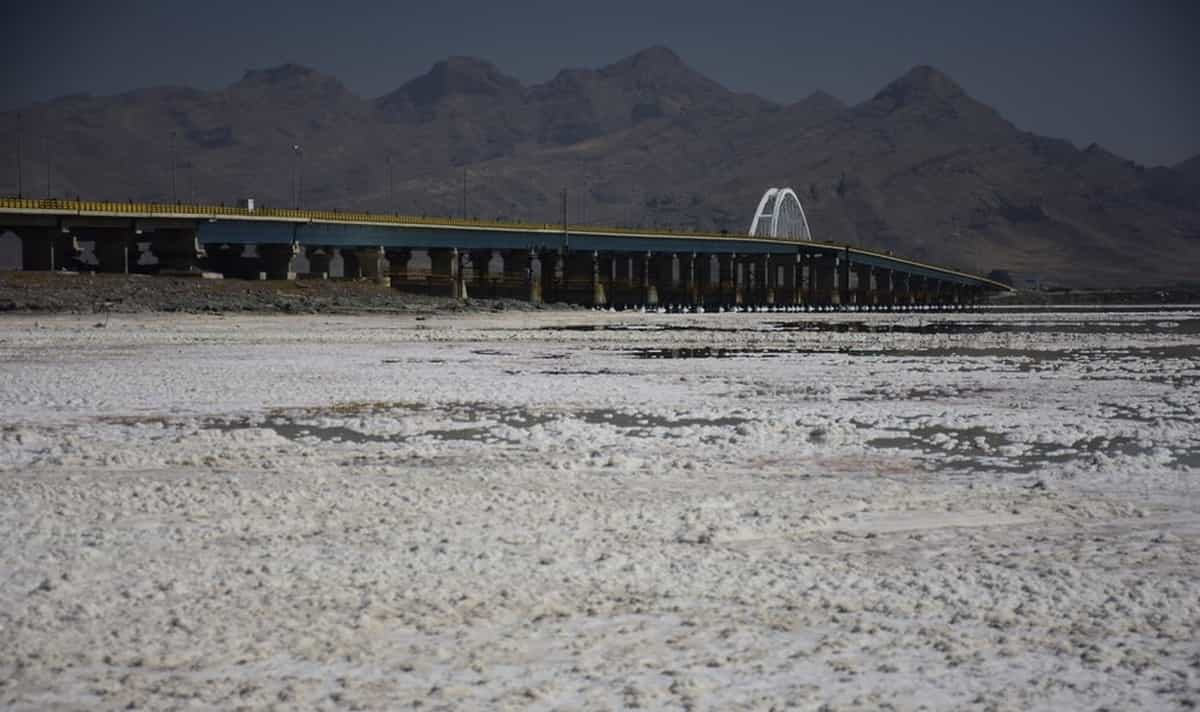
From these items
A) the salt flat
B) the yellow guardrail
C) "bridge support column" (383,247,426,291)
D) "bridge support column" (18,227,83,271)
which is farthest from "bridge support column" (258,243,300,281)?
the salt flat

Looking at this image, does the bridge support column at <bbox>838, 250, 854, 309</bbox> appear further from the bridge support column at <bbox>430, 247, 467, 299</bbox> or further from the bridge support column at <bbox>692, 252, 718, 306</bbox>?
the bridge support column at <bbox>430, 247, 467, 299</bbox>

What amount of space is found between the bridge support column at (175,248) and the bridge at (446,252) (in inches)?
3.2

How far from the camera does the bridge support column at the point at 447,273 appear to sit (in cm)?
11425

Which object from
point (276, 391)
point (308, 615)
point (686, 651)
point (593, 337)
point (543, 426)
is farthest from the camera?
point (593, 337)

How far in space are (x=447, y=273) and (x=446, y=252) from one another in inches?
81.2

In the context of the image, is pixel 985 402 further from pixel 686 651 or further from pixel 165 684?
pixel 165 684

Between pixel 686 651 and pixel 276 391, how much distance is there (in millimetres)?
18352

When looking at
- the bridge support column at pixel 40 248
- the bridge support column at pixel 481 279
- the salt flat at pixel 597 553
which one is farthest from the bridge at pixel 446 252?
the salt flat at pixel 597 553

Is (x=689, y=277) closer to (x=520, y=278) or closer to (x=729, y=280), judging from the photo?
(x=729, y=280)

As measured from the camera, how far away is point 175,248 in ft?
294

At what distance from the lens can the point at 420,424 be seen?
19.1m

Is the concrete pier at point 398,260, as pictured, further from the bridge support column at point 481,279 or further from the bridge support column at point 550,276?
the bridge support column at point 550,276

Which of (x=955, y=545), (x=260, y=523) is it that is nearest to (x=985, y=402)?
(x=955, y=545)

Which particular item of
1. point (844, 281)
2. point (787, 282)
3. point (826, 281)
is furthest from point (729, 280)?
point (844, 281)
